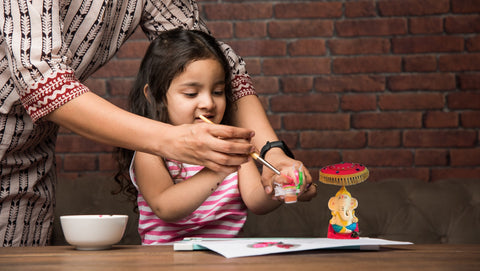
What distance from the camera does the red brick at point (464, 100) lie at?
2367mm

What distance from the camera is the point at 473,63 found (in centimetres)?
Result: 237

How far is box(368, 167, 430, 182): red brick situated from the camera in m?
2.38

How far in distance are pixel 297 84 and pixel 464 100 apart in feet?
2.45

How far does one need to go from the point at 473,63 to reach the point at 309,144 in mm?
814

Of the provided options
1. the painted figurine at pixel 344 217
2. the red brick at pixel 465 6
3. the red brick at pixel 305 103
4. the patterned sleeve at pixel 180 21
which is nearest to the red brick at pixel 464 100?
the red brick at pixel 465 6

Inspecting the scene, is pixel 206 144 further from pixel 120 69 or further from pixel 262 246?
pixel 120 69

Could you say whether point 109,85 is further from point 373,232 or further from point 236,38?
point 373,232

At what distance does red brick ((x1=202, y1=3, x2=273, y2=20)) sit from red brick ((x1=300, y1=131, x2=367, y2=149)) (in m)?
0.57

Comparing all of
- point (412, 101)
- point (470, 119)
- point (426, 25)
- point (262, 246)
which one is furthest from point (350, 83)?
point (262, 246)

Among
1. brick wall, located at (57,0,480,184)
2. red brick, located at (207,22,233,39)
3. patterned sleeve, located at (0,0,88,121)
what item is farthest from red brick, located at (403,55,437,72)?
patterned sleeve, located at (0,0,88,121)

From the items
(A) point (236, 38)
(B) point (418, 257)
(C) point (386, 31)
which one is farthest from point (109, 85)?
(B) point (418, 257)

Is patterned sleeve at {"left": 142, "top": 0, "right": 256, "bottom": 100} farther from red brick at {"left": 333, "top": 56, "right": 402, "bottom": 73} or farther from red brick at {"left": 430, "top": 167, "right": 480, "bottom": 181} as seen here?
red brick at {"left": 430, "top": 167, "right": 480, "bottom": 181}

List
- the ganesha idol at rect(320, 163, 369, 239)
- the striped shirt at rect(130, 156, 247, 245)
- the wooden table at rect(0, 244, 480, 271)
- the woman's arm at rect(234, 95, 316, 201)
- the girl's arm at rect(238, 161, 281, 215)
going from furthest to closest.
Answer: the striped shirt at rect(130, 156, 247, 245)
the girl's arm at rect(238, 161, 281, 215)
the woman's arm at rect(234, 95, 316, 201)
the ganesha idol at rect(320, 163, 369, 239)
the wooden table at rect(0, 244, 480, 271)

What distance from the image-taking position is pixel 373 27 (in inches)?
94.0
